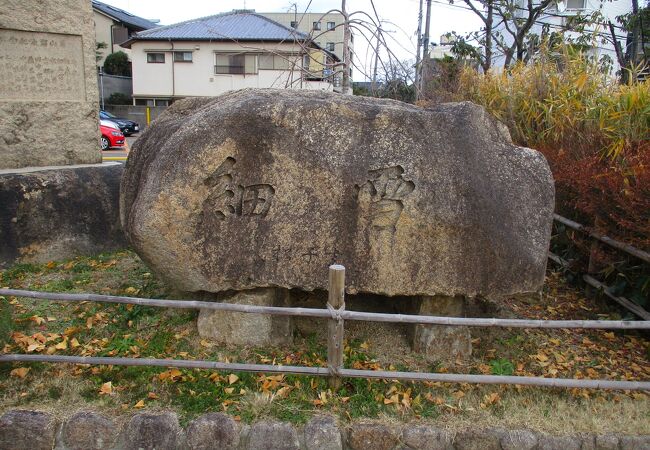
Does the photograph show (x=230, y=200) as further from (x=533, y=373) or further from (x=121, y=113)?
(x=121, y=113)

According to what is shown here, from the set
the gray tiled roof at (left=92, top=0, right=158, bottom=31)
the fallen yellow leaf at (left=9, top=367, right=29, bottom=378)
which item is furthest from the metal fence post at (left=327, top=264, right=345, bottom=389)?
the gray tiled roof at (left=92, top=0, right=158, bottom=31)

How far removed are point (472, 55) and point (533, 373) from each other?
11.0 m

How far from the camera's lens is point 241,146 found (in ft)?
11.7

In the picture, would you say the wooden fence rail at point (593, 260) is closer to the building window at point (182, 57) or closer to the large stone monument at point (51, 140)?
the large stone monument at point (51, 140)

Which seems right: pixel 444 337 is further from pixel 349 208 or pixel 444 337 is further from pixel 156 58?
pixel 156 58

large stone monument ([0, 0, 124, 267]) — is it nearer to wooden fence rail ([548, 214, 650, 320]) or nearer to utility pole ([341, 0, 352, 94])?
utility pole ([341, 0, 352, 94])

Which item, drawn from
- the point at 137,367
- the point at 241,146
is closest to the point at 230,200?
the point at 241,146

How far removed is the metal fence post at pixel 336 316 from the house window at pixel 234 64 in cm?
2526

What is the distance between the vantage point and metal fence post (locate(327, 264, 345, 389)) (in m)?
3.28

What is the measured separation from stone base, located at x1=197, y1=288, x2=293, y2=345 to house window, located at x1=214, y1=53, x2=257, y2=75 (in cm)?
2466

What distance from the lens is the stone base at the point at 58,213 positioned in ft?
16.7

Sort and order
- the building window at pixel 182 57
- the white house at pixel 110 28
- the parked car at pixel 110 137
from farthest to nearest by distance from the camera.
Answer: the white house at pixel 110 28 → the building window at pixel 182 57 → the parked car at pixel 110 137

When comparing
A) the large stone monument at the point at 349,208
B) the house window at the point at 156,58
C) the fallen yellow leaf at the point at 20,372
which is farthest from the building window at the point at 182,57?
the fallen yellow leaf at the point at 20,372

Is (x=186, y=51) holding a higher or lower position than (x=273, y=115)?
higher
